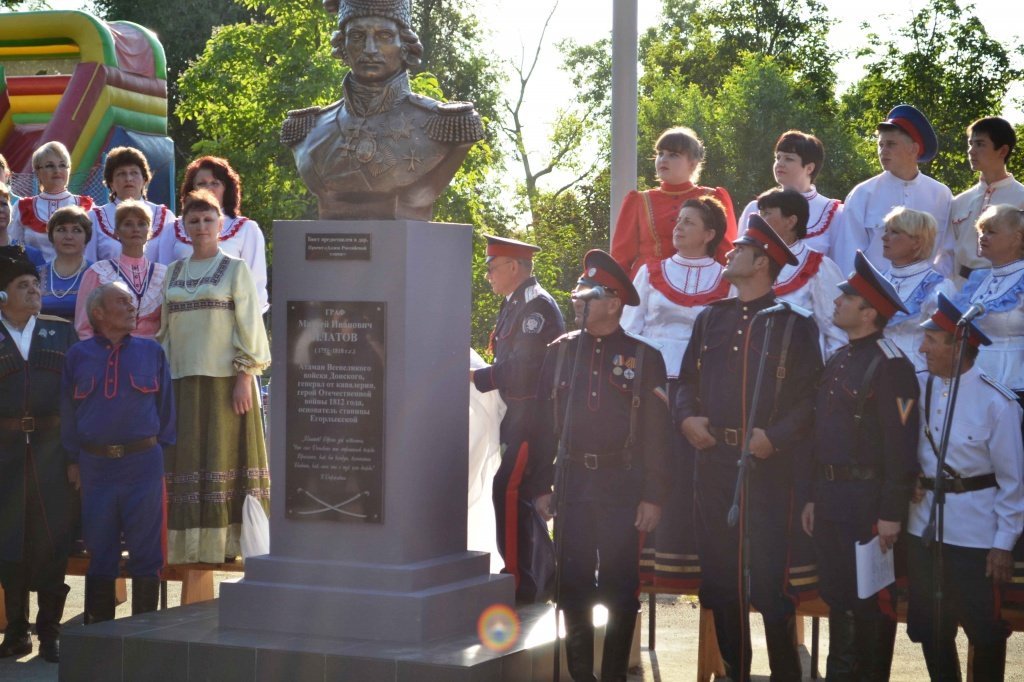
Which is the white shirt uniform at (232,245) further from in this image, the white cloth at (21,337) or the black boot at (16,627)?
the black boot at (16,627)

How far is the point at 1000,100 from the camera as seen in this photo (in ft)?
115

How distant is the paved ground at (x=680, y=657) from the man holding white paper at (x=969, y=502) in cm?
147

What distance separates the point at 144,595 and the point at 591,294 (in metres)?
2.89

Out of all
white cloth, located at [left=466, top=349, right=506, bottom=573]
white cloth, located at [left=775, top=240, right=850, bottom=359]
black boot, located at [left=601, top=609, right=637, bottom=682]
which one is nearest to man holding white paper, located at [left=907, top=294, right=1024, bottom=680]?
white cloth, located at [left=775, top=240, right=850, bottom=359]

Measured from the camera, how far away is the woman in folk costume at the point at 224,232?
8.80m

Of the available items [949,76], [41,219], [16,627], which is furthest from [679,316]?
[949,76]

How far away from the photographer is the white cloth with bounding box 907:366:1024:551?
620 centimetres

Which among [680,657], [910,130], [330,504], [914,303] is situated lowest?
[680,657]

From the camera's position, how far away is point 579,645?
6871mm

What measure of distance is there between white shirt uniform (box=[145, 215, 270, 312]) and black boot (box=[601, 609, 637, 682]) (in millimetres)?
2993

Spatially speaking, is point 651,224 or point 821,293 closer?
point 821,293

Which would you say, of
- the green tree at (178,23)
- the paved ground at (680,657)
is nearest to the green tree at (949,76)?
the green tree at (178,23)

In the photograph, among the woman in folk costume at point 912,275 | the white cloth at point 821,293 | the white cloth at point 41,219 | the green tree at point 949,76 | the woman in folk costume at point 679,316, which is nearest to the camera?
the woman in folk costume at point 912,275

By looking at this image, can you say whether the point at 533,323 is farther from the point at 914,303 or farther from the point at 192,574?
the point at 192,574
